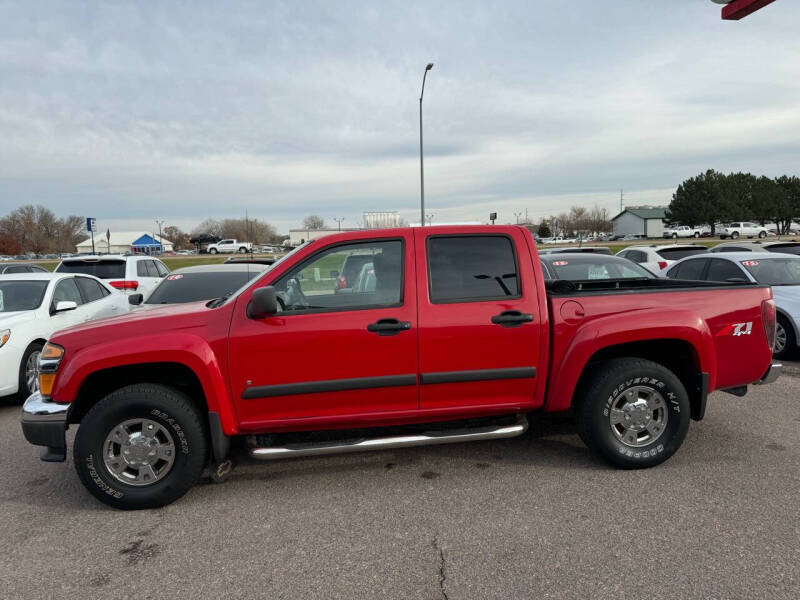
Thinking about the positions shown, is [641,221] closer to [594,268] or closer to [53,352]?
[594,268]

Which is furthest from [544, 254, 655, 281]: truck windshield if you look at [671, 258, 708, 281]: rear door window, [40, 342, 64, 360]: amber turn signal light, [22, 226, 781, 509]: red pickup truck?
[40, 342, 64, 360]: amber turn signal light

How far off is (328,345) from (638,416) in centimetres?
231

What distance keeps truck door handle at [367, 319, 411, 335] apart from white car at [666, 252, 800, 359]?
540 cm

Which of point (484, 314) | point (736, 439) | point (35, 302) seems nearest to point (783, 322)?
point (736, 439)

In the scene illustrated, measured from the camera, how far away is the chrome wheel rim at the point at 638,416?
3.98 metres

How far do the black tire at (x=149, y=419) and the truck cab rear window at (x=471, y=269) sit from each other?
1868mm

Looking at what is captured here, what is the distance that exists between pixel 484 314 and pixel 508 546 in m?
1.48

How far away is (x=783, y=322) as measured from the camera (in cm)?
736

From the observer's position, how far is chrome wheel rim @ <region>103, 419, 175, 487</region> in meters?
3.60

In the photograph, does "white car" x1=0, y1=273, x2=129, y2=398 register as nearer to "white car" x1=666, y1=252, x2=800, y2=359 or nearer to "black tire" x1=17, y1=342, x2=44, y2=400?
"black tire" x1=17, y1=342, x2=44, y2=400

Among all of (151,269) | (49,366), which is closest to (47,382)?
(49,366)

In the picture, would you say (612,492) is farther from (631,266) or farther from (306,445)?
(631,266)

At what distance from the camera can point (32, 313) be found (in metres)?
6.51

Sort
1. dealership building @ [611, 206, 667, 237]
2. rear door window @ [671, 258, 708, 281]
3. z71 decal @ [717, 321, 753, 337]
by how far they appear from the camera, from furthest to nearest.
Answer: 1. dealership building @ [611, 206, 667, 237]
2. rear door window @ [671, 258, 708, 281]
3. z71 decal @ [717, 321, 753, 337]
